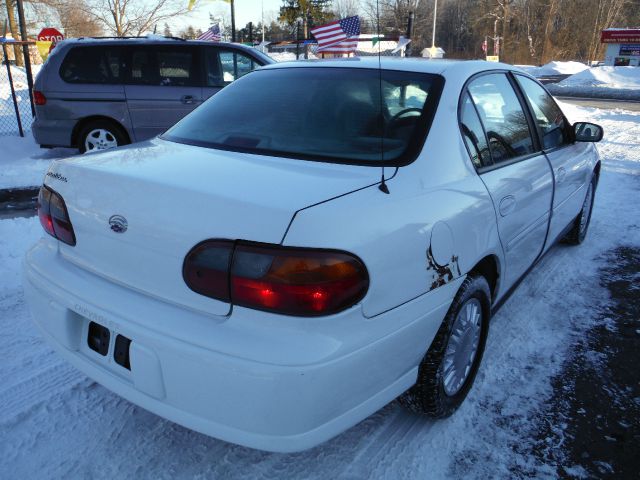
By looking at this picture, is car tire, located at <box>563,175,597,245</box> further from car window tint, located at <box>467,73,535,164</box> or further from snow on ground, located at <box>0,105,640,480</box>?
car window tint, located at <box>467,73,535,164</box>

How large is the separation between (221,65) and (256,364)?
682 centimetres

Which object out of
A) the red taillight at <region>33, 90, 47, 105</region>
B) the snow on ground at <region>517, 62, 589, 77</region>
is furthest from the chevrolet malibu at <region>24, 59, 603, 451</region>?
the snow on ground at <region>517, 62, 589, 77</region>

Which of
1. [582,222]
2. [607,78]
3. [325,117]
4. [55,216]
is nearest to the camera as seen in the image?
[55,216]

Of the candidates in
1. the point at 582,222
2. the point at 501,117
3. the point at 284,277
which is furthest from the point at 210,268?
the point at 582,222

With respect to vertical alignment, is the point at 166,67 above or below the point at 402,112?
above

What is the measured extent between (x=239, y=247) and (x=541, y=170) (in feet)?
6.87

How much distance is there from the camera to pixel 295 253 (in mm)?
1520

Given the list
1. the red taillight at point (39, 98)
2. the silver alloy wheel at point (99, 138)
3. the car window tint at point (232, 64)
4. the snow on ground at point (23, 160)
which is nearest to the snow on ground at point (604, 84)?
the car window tint at point (232, 64)

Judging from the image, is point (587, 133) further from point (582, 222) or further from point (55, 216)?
point (55, 216)

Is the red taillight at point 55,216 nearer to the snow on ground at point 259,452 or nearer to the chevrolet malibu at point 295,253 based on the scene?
the chevrolet malibu at point 295,253

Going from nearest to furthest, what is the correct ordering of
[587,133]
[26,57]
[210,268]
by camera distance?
[210,268] < [587,133] < [26,57]

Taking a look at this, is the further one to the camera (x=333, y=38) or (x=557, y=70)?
(x=557, y=70)

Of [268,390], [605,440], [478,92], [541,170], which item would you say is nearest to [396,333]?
[268,390]

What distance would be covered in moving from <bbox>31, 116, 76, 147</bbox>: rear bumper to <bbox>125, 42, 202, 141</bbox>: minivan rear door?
898 millimetres
